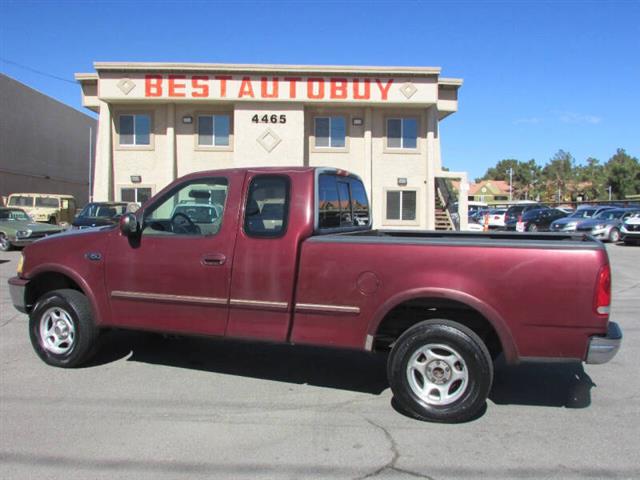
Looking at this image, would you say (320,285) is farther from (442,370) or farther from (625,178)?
(625,178)

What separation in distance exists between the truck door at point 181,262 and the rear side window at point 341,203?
0.74m

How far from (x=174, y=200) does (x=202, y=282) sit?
0.92m

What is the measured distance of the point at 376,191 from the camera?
26531 mm

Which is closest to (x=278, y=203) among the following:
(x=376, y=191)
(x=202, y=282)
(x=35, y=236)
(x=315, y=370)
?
(x=202, y=282)

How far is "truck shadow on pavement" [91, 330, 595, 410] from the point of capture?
500cm

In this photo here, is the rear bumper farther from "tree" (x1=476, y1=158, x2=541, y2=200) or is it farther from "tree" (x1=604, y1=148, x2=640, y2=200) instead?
"tree" (x1=476, y1=158, x2=541, y2=200)

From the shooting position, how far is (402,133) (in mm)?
26906

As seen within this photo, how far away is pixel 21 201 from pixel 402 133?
17.8 metres

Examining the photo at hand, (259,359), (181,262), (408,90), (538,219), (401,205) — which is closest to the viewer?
(181,262)

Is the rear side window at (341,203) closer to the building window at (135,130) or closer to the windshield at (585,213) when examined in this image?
the building window at (135,130)

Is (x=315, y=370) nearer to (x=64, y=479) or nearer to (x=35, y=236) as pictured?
(x=64, y=479)

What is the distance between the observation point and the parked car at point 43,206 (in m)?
24.9

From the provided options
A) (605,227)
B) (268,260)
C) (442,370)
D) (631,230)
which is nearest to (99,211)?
(268,260)

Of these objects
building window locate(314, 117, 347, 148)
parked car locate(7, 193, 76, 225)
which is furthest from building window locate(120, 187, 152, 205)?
building window locate(314, 117, 347, 148)
